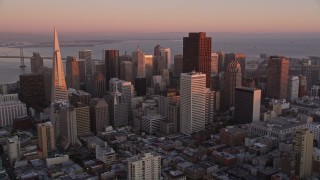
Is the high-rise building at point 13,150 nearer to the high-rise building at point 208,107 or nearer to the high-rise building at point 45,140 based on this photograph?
the high-rise building at point 45,140

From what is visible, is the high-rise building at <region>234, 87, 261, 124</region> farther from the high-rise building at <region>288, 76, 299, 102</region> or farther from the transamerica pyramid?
the transamerica pyramid

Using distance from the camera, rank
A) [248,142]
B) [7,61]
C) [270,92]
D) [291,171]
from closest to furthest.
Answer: [291,171], [248,142], [270,92], [7,61]

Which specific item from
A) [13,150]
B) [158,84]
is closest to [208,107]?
[158,84]

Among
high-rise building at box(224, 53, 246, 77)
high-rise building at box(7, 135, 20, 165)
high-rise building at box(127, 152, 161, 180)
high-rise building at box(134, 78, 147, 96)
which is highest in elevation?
high-rise building at box(224, 53, 246, 77)

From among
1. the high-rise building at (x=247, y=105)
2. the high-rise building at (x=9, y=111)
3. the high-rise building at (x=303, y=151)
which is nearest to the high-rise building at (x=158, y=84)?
the high-rise building at (x=247, y=105)

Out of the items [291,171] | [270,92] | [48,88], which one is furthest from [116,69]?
[291,171]

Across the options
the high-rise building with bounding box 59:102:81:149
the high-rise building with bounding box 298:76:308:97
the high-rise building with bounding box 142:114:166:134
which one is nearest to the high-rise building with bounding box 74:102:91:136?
the high-rise building with bounding box 59:102:81:149

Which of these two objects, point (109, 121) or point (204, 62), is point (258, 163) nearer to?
point (109, 121)
